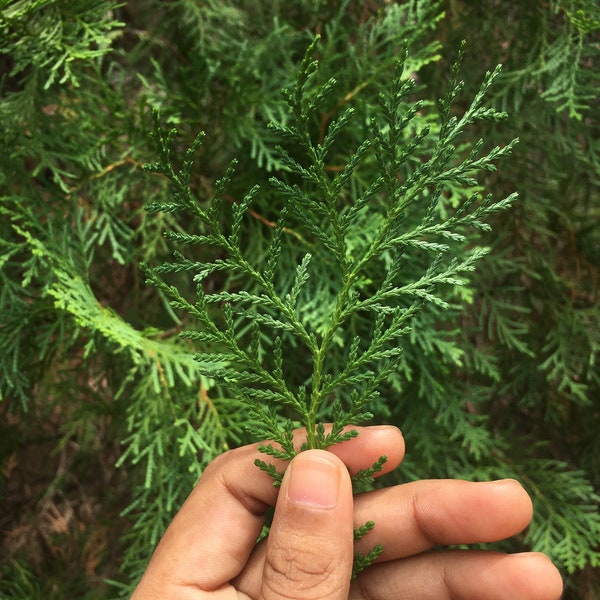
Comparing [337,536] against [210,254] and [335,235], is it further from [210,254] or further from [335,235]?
[210,254]

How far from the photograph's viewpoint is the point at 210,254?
2.58 metres

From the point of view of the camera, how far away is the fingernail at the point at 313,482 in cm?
131

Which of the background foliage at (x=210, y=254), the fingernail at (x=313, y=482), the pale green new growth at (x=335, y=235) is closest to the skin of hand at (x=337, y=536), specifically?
the fingernail at (x=313, y=482)

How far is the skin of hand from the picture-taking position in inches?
52.2

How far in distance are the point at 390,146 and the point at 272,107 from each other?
1.30 metres

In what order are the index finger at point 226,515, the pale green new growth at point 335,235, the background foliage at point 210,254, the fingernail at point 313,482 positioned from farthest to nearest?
the background foliage at point 210,254 → the index finger at point 226,515 → the fingernail at point 313,482 → the pale green new growth at point 335,235

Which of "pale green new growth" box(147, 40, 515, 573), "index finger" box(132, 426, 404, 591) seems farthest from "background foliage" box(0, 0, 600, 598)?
"pale green new growth" box(147, 40, 515, 573)

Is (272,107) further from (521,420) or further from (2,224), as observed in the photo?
(521,420)

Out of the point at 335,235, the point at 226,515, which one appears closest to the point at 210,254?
the point at 226,515

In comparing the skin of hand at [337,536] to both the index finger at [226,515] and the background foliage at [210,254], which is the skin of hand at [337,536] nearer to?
the index finger at [226,515]

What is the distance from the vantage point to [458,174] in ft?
4.12

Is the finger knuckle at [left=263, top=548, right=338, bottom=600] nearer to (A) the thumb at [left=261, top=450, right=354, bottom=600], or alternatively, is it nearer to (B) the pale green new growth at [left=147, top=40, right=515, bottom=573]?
(A) the thumb at [left=261, top=450, right=354, bottom=600]

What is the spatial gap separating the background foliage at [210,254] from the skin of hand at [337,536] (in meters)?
0.37

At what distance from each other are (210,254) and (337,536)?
60.0 inches
